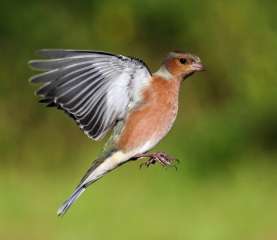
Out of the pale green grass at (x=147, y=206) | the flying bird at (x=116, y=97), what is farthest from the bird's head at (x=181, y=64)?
the pale green grass at (x=147, y=206)

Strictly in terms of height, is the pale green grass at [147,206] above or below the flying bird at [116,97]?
below

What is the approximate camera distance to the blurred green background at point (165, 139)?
8.74 metres

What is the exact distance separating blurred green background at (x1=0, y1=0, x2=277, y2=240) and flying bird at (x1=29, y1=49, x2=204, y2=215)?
12.2ft

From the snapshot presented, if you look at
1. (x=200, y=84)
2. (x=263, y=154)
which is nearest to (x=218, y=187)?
(x=263, y=154)

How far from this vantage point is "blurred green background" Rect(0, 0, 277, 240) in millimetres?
8742

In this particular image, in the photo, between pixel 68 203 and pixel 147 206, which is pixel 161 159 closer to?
pixel 68 203

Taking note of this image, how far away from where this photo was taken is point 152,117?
462 centimetres

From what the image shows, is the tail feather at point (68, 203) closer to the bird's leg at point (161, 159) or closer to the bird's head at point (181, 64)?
the bird's leg at point (161, 159)

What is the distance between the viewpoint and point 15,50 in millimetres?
11328

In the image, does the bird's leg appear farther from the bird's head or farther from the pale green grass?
the pale green grass

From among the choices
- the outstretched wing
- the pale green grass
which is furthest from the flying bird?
the pale green grass

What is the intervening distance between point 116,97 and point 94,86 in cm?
11

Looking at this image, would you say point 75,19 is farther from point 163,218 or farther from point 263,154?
point 163,218

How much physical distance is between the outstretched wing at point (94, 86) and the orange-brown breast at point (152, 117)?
63 mm
